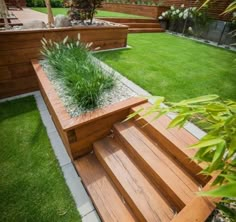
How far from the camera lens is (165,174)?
1.58 m

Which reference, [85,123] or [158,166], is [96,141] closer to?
[85,123]

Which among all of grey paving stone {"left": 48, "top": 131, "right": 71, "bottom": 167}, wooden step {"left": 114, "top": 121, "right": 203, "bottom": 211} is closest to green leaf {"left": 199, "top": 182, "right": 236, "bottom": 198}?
wooden step {"left": 114, "top": 121, "right": 203, "bottom": 211}

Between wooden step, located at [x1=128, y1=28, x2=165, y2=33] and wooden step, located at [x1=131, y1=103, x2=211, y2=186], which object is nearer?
wooden step, located at [x1=131, y1=103, x2=211, y2=186]

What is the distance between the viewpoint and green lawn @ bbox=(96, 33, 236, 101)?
286cm

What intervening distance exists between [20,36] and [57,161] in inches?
88.4

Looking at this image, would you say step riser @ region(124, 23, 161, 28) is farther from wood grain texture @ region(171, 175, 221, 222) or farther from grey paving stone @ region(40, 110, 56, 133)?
wood grain texture @ region(171, 175, 221, 222)

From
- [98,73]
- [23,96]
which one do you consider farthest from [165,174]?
[23,96]

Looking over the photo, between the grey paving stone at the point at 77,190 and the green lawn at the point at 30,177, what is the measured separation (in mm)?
52

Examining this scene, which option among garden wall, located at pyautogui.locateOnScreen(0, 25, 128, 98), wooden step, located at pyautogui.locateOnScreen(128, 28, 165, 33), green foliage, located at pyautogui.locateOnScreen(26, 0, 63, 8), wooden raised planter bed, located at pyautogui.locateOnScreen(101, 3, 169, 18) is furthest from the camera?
green foliage, located at pyautogui.locateOnScreen(26, 0, 63, 8)

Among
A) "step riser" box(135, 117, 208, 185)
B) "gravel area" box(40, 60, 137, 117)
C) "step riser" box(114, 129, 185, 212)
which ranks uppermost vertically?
"gravel area" box(40, 60, 137, 117)

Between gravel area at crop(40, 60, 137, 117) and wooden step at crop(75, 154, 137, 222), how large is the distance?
626 millimetres

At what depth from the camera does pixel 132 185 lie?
169 cm

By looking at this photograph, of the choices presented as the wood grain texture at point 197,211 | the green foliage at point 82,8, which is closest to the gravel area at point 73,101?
the wood grain texture at point 197,211

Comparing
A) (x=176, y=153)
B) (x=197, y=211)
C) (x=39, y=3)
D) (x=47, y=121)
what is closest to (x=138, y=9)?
(x=39, y=3)
